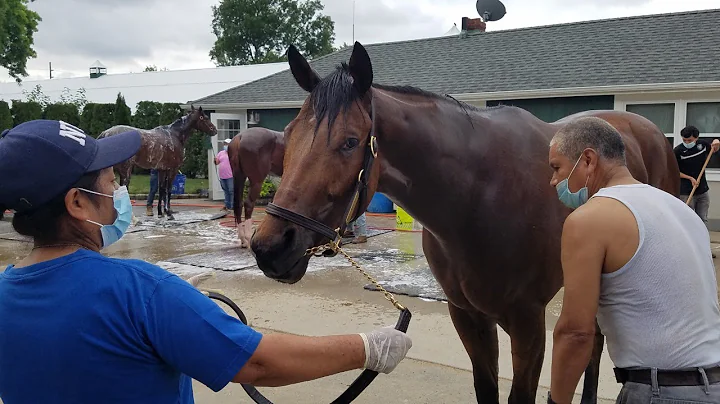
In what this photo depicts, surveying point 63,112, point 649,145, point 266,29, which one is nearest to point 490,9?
point 649,145

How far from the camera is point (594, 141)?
1839 mm

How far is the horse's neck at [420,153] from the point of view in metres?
2.29

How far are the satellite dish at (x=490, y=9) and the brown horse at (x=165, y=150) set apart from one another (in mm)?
8349

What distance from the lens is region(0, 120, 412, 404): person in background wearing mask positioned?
1.27 metres

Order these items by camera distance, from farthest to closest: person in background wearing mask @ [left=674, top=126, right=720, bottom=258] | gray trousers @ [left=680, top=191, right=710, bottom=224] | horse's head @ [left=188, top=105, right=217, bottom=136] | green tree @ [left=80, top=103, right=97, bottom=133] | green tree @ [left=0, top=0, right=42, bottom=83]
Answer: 1. green tree @ [left=0, top=0, right=42, bottom=83]
2. green tree @ [left=80, top=103, right=97, bottom=133]
3. horse's head @ [left=188, top=105, right=217, bottom=136]
4. gray trousers @ [left=680, top=191, right=710, bottom=224]
5. person in background wearing mask @ [left=674, top=126, right=720, bottom=258]

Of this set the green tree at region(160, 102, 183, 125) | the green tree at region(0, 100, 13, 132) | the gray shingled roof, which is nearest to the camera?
the gray shingled roof

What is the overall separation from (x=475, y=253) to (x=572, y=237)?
0.82 m

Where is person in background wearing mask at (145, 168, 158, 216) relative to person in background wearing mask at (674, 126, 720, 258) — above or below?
below

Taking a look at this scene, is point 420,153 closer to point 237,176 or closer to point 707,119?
point 237,176

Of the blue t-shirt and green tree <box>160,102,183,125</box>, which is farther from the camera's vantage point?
green tree <box>160,102,183,125</box>

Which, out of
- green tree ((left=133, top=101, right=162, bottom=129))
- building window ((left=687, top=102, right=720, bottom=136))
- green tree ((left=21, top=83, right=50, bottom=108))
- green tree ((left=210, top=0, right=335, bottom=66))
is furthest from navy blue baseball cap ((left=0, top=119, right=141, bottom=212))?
green tree ((left=210, top=0, right=335, bottom=66))

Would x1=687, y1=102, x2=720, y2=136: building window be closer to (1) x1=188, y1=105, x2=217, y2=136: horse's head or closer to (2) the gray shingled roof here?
(2) the gray shingled roof

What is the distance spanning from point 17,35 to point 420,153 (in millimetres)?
27819

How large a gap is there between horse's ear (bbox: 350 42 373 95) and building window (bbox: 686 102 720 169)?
9828mm
